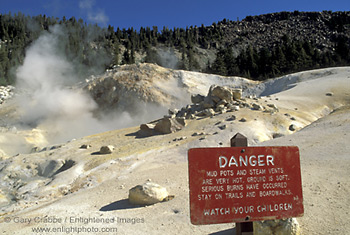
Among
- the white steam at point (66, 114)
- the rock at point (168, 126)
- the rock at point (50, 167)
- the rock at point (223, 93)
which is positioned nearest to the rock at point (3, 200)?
the rock at point (50, 167)

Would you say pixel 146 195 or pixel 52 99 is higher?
pixel 52 99

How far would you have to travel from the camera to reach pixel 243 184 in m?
2.94

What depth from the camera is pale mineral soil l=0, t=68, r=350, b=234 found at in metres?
4.84

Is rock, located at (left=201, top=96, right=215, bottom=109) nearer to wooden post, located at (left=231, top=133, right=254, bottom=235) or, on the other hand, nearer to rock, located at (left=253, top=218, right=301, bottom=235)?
rock, located at (left=253, top=218, right=301, bottom=235)

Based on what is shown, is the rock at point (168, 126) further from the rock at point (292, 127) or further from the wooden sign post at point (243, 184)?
the wooden sign post at point (243, 184)

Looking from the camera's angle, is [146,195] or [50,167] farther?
[50,167]

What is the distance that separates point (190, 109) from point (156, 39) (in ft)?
184

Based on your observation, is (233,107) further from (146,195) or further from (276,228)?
(276,228)

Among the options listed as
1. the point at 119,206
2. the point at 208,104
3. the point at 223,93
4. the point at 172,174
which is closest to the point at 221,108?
the point at 208,104

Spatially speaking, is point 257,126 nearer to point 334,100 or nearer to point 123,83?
point 334,100

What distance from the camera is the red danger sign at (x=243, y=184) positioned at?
9.30ft

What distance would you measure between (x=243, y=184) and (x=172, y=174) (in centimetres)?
517

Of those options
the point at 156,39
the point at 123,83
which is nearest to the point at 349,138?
the point at 123,83

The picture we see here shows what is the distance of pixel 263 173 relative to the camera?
9.88 ft
